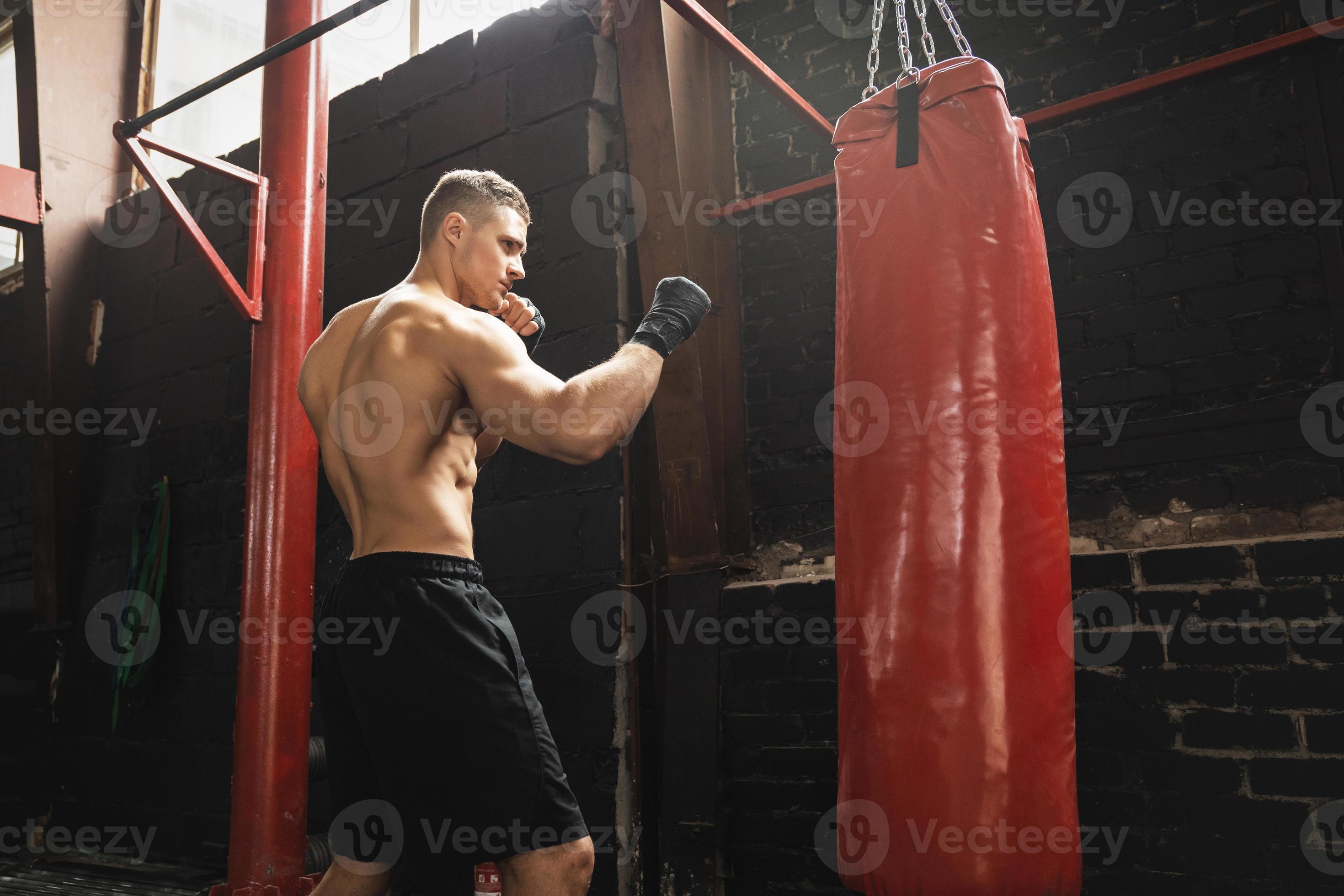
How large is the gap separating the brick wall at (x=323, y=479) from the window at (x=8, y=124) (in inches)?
34.1

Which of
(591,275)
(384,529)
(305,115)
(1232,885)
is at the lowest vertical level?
(1232,885)

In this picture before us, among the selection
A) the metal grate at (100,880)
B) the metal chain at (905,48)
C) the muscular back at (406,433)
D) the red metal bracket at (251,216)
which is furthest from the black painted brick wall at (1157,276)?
the metal grate at (100,880)

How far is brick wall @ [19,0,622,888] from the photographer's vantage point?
10.0 feet

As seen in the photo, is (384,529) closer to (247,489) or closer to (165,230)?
(247,489)

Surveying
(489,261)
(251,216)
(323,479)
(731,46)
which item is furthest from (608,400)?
(323,479)

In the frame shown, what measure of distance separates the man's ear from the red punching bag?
0.84 meters

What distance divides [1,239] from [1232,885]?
22.5ft

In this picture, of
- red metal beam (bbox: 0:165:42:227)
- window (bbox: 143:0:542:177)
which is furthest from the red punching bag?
red metal beam (bbox: 0:165:42:227)

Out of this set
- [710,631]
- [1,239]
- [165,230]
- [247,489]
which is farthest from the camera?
[1,239]

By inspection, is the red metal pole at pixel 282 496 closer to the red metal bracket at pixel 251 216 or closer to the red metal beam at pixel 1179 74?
the red metal bracket at pixel 251 216

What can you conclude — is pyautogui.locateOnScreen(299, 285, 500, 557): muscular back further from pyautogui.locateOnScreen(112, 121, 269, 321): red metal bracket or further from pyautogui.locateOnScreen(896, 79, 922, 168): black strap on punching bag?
pyautogui.locateOnScreen(112, 121, 269, 321): red metal bracket

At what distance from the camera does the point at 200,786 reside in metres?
3.99

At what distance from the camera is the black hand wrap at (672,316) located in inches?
74.6

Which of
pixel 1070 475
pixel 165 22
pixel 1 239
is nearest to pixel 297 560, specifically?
pixel 1070 475
